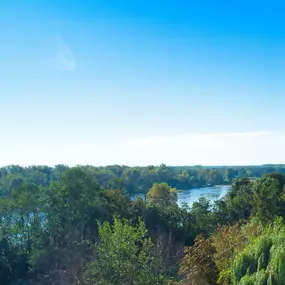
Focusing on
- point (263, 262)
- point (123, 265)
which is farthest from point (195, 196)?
point (263, 262)

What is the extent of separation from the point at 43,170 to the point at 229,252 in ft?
217

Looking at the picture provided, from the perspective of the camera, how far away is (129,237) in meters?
12.2

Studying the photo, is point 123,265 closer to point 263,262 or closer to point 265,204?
point 263,262

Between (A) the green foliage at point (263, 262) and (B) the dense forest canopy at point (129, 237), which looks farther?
(B) the dense forest canopy at point (129, 237)

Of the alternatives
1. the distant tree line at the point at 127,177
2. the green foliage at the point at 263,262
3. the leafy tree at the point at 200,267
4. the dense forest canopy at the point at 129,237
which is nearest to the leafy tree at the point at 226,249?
the dense forest canopy at the point at 129,237

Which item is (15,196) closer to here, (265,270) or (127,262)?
(127,262)

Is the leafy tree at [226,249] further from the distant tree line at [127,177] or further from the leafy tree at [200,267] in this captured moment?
the distant tree line at [127,177]

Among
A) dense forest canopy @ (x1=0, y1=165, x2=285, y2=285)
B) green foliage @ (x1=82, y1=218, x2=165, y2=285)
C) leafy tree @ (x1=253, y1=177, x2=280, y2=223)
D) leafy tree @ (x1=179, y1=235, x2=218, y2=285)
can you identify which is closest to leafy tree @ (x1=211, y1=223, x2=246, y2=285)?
dense forest canopy @ (x1=0, y1=165, x2=285, y2=285)

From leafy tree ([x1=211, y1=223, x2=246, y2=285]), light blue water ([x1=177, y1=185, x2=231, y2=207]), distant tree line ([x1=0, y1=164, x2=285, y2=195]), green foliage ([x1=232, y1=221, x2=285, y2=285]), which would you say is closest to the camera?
green foliage ([x1=232, y1=221, x2=285, y2=285])

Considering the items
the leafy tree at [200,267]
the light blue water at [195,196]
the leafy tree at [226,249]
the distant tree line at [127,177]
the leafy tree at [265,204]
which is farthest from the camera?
the distant tree line at [127,177]

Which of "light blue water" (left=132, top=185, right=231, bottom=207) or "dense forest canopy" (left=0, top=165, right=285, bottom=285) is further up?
"dense forest canopy" (left=0, top=165, right=285, bottom=285)

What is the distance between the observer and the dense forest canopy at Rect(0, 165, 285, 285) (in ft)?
35.2

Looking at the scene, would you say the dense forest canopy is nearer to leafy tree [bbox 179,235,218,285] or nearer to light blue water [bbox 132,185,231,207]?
leafy tree [bbox 179,235,218,285]

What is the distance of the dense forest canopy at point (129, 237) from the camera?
10.7 m
